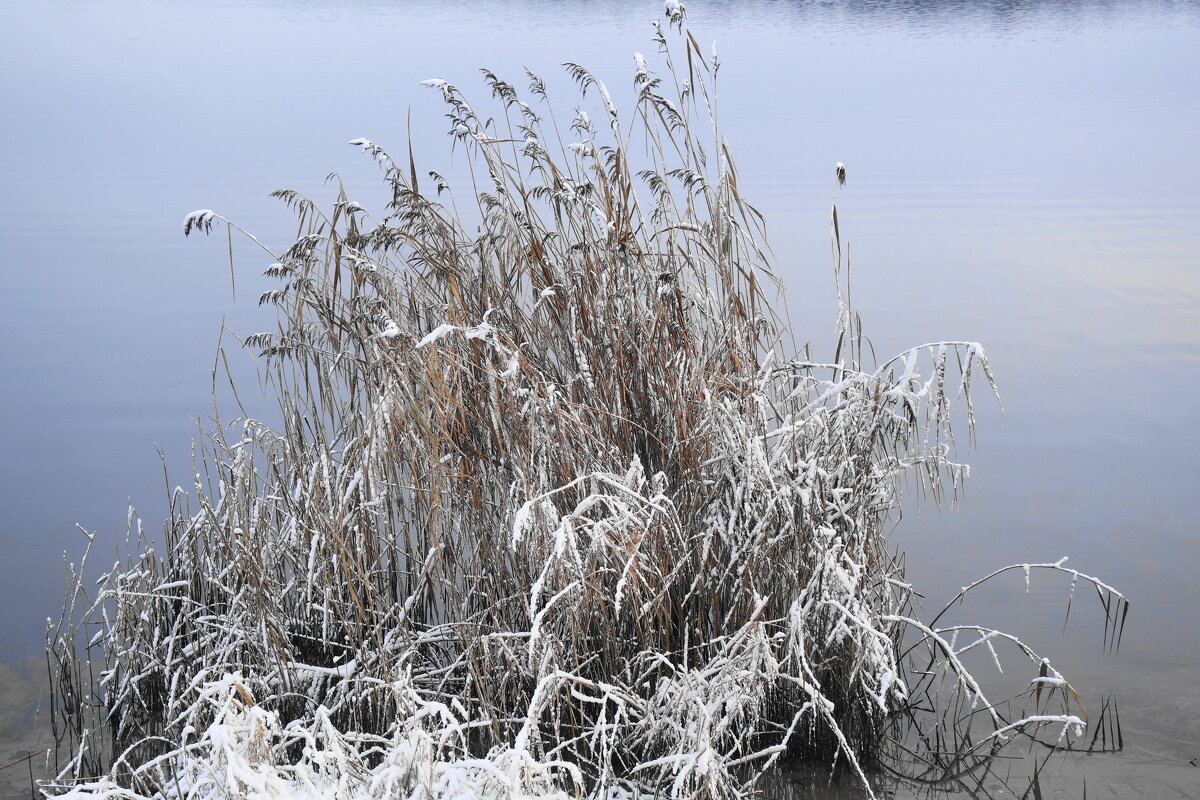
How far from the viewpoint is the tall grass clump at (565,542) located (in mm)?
2488

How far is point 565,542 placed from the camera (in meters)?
2.31

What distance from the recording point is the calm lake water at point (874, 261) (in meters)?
3.95

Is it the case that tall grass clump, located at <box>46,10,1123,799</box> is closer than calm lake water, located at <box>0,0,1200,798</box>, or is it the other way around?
tall grass clump, located at <box>46,10,1123,799</box>

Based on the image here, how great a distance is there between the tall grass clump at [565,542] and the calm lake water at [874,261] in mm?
523

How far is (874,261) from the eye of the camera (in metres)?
8.04

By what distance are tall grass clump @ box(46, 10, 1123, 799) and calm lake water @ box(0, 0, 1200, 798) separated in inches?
20.6

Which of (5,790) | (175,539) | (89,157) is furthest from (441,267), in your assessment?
(89,157)

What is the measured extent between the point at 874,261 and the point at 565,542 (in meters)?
6.20

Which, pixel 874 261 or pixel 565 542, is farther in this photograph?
pixel 874 261

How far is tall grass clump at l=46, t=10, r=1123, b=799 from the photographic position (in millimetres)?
2488

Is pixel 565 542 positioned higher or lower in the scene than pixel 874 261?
higher

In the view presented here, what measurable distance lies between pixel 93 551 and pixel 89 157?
1002 cm

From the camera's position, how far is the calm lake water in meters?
3.95

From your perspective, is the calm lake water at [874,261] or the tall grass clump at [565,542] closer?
the tall grass clump at [565,542]
